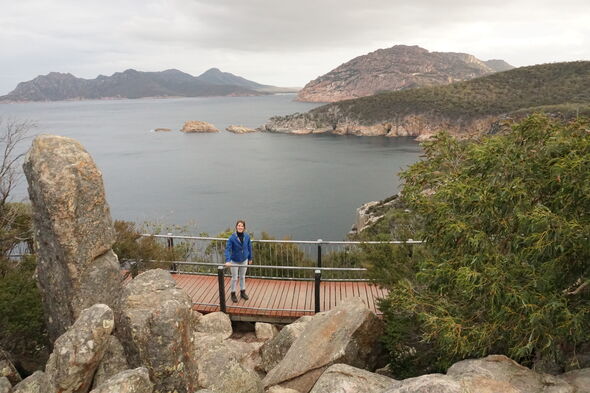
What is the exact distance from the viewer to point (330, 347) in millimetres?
6895

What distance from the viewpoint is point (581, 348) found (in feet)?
20.2

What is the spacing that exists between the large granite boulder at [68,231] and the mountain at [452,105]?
98.2 meters

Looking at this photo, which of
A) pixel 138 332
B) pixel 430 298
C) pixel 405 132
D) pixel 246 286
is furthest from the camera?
pixel 405 132

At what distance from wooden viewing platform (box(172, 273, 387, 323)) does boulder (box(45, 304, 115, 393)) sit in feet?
14.9

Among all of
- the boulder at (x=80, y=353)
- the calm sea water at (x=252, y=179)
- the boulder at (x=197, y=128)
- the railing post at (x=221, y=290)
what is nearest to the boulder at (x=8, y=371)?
the boulder at (x=80, y=353)

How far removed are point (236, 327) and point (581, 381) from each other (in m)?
7.39

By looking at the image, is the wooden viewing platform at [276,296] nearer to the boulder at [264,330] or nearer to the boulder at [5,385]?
the boulder at [264,330]

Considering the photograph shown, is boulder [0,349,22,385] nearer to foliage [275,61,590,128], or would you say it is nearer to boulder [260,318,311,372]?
boulder [260,318,311,372]

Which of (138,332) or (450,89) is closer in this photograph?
(138,332)

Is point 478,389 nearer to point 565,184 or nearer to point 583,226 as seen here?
point 583,226

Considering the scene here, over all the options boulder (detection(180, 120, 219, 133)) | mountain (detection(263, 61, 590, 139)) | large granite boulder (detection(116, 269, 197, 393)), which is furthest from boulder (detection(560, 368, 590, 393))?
boulder (detection(180, 120, 219, 133))

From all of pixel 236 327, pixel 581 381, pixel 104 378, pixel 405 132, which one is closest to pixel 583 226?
pixel 581 381

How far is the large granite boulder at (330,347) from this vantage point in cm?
670

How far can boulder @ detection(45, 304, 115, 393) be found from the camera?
548 cm
